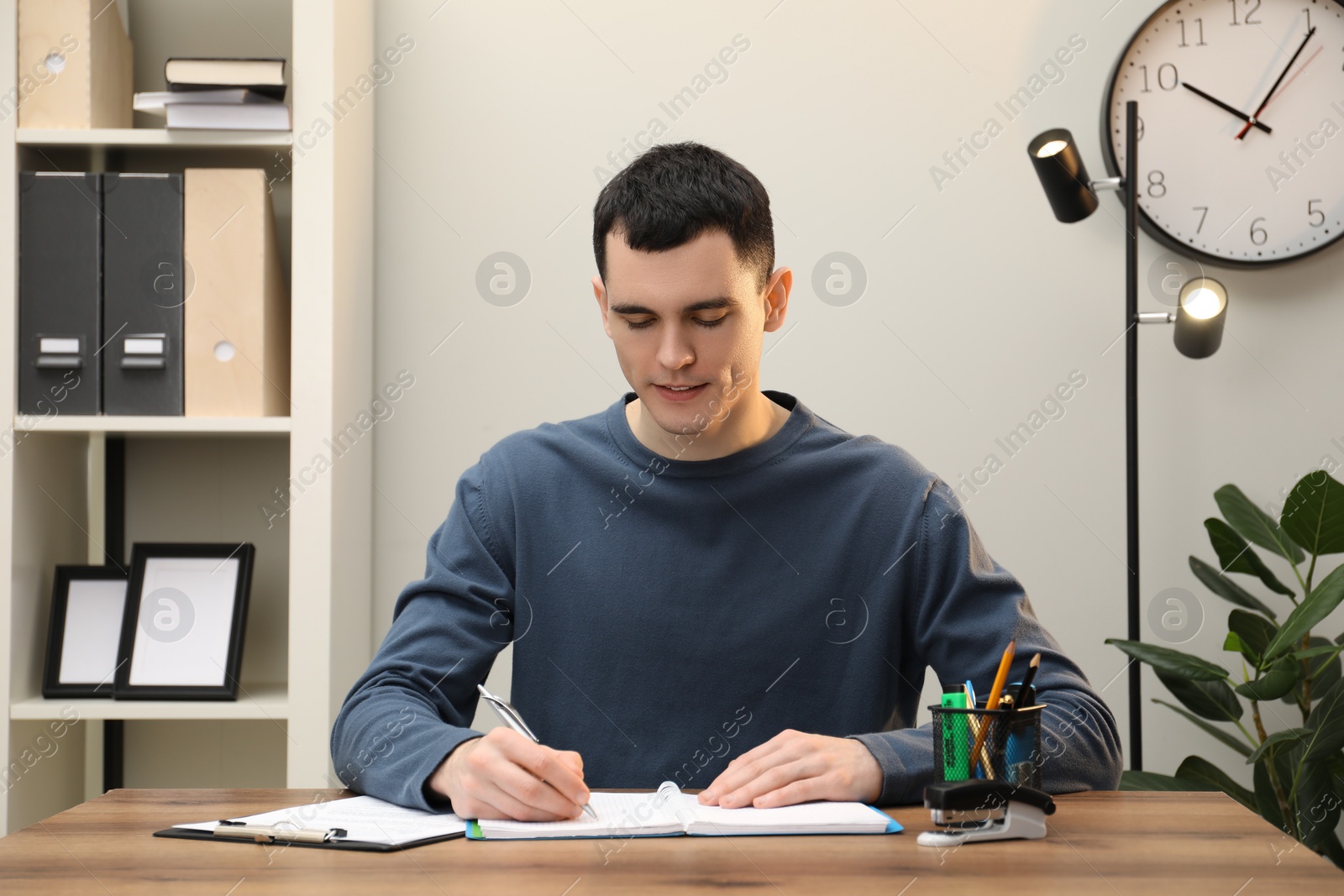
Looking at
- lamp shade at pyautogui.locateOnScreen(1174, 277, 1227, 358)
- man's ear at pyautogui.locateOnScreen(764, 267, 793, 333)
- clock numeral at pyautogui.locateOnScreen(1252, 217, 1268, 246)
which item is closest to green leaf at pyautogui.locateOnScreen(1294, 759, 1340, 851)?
lamp shade at pyautogui.locateOnScreen(1174, 277, 1227, 358)

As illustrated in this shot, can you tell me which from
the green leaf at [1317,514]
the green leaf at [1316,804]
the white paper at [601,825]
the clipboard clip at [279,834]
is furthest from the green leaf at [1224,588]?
the clipboard clip at [279,834]

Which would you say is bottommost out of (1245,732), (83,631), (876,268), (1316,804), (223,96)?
(1316,804)

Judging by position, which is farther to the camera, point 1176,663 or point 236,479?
point 236,479

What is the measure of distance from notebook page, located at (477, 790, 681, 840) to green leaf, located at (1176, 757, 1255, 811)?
1320 millimetres

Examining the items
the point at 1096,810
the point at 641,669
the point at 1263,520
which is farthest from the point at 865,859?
the point at 1263,520

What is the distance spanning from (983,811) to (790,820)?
0.15 m

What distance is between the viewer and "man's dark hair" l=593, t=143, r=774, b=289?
4.12 ft

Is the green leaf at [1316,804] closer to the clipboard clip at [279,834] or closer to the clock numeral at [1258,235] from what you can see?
the clock numeral at [1258,235]

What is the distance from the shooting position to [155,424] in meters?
1.83

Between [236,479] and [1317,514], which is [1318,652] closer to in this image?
[1317,514]

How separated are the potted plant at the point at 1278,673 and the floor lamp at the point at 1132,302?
9 cm

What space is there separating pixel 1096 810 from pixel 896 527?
468 mm

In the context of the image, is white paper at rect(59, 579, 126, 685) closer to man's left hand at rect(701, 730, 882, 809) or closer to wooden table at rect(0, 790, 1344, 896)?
wooden table at rect(0, 790, 1344, 896)

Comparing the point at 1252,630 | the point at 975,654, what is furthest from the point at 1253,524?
the point at 975,654
